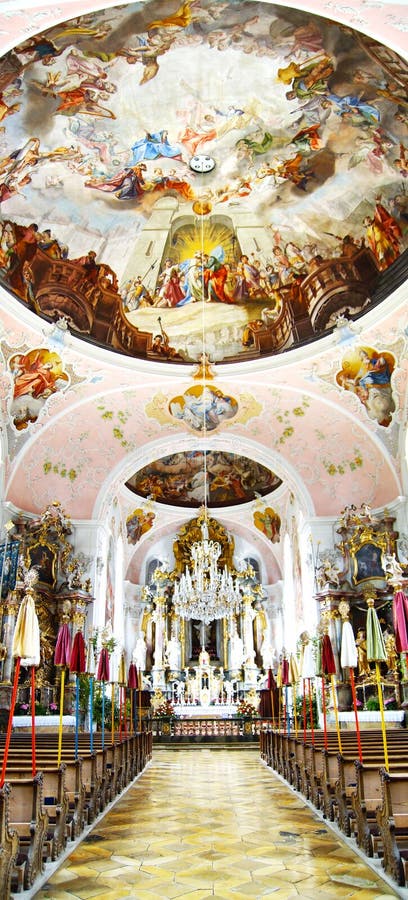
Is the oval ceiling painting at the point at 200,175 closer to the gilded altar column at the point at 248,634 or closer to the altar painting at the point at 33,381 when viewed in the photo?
the altar painting at the point at 33,381

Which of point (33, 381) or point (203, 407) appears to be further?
point (203, 407)

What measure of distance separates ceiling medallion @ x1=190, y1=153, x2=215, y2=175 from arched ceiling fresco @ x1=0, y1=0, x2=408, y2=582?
23 centimetres

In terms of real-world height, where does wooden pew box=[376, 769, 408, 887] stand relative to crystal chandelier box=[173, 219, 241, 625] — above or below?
below

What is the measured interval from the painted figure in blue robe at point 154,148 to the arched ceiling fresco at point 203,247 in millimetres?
51

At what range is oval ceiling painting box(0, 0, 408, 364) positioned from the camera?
1141 cm

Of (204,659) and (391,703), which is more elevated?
(204,659)

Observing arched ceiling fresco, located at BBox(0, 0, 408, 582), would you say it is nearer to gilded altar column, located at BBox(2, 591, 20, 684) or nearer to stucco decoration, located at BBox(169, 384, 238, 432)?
stucco decoration, located at BBox(169, 384, 238, 432)

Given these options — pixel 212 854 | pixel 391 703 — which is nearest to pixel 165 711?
pixel 391 703

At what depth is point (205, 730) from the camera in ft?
72.2

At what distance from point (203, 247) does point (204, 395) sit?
434cm

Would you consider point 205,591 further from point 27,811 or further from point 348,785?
point 27,811

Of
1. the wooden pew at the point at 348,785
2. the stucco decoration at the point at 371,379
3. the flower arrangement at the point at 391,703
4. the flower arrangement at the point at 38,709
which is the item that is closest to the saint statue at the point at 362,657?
the flower arrangement at the point at 391,703

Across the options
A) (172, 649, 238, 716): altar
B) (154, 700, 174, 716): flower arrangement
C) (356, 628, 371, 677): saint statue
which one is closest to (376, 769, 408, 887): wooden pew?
(356, 628, 371, 677): saint statue

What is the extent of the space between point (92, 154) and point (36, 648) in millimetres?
10641
